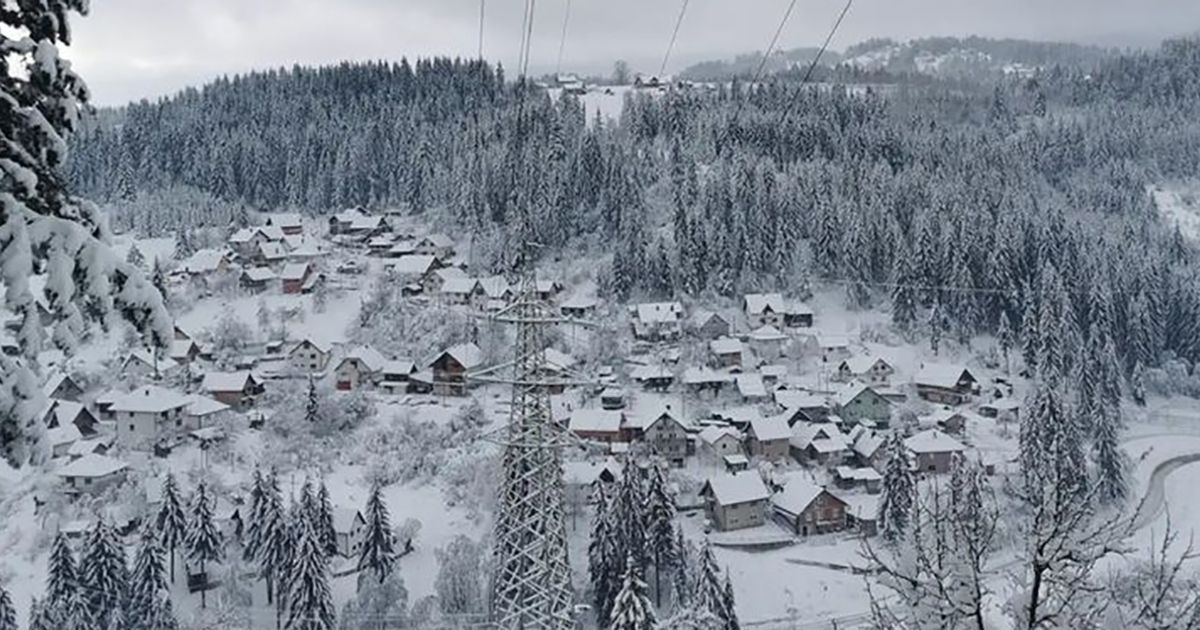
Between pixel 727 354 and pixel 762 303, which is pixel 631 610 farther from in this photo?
pixel 762 303

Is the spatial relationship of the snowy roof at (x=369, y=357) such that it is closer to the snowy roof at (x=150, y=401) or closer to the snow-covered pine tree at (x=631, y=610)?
the snowy roof at (x=150, y=401)

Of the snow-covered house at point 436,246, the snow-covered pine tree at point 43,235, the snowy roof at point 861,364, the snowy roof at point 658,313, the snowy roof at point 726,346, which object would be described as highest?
the snow-covered pine tree at point 43,235

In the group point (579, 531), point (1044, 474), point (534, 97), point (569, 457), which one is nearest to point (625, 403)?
point (569, 457)

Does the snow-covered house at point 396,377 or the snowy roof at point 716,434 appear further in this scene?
Answer: the snow-covered house at point 396,377

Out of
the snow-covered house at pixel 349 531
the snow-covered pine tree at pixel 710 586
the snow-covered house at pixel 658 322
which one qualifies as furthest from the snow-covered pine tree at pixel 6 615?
the snow-covered house at pixel 658 322

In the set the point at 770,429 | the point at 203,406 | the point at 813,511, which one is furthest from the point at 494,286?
the point at 813,511

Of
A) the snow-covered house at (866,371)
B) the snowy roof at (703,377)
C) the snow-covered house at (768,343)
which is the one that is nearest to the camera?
the snowy roof at (703,377)
